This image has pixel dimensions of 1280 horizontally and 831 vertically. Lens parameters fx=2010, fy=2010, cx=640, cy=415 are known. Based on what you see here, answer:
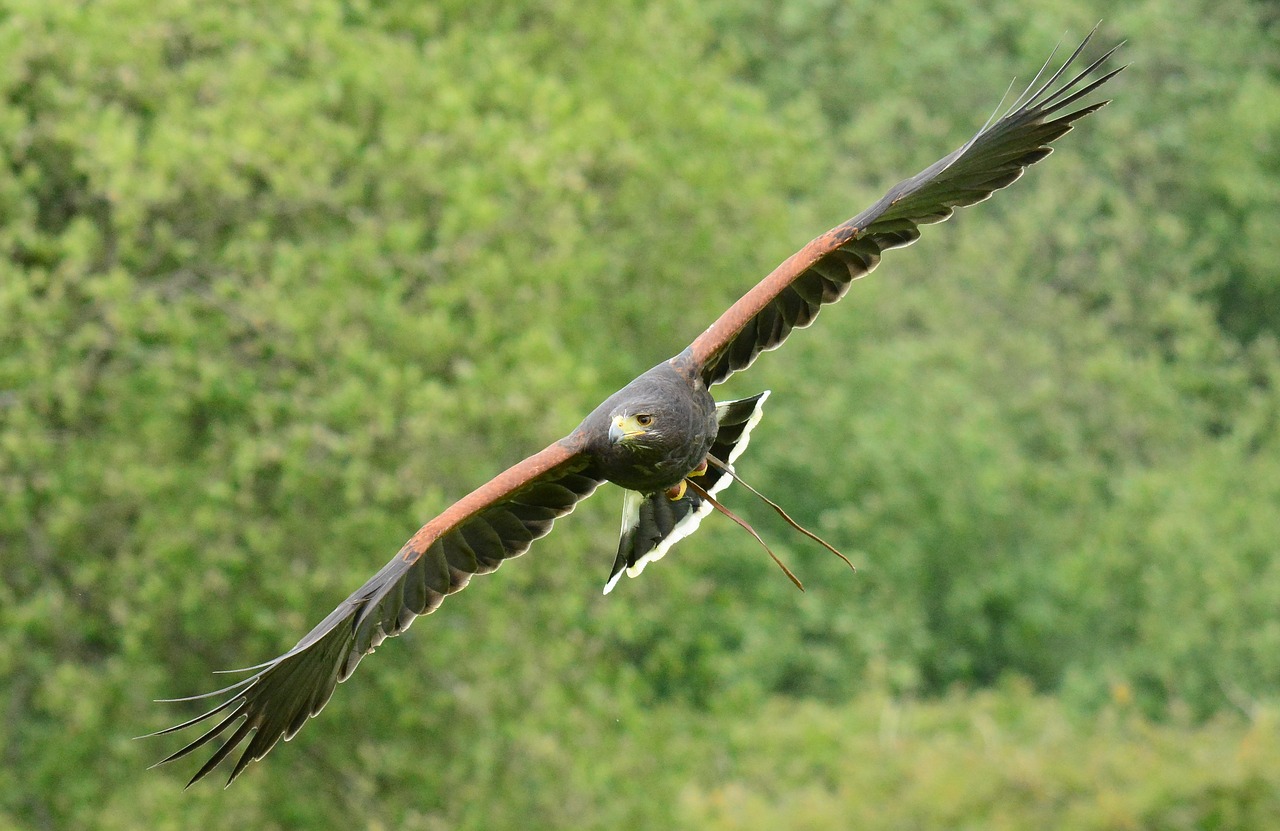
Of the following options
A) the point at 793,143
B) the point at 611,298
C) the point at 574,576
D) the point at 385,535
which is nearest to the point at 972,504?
the point at 793,143

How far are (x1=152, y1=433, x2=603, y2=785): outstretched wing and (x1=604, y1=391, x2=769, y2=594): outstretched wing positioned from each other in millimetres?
411

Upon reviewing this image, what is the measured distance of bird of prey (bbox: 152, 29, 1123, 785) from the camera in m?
7.42

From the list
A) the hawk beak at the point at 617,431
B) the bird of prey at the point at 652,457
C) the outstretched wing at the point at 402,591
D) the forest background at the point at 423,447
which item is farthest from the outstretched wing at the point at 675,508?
the forest background at the point at 423,447

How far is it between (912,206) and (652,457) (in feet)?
5.37

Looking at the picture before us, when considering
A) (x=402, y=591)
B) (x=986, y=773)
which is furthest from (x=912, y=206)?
(x=986, y=773)

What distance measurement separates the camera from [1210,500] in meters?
24.3

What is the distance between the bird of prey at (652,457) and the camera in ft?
24.3

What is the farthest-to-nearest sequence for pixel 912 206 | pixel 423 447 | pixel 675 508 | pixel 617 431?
pixel 423 447
pixel 675 508
pixel 912 206
pixel 617 431

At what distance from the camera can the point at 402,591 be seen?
8125mm

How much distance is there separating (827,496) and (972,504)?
174cm

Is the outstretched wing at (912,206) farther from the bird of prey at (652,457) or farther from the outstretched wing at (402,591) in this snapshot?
the outstretched wing at (402,591)

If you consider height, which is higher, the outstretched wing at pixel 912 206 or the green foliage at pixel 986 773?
the outstretched wing at pixel 912 206

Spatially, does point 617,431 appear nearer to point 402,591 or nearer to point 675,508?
point 402,591

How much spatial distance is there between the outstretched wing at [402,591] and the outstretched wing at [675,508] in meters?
0.41
